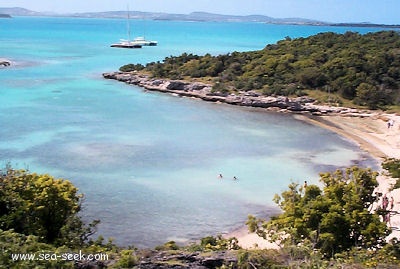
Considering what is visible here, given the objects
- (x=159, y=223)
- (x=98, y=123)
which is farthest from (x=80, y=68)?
(x=159, y=223)

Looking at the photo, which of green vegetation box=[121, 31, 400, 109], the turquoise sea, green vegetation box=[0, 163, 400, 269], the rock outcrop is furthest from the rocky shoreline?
the rock outcrop

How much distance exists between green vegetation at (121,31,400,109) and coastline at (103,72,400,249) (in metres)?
1.72

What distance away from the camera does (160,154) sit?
27922mm

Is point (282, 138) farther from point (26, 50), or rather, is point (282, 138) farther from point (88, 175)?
point (26, 50)

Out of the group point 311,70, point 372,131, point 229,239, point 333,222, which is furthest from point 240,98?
point 229,239

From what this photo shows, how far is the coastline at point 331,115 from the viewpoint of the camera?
99.2 feet

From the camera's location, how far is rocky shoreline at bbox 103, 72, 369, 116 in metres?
41.4

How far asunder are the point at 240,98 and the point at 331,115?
8.47 metres

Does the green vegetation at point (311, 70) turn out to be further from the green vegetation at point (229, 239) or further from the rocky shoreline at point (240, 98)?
the green vegetation at point (229, 239)

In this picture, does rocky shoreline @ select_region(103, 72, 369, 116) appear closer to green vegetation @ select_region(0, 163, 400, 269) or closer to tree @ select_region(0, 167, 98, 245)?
green vegetation @ select_region(0, 163, 400, 269)

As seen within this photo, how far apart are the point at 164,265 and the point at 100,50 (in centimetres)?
8578

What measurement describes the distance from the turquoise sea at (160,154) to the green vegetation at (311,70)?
19.8 feet

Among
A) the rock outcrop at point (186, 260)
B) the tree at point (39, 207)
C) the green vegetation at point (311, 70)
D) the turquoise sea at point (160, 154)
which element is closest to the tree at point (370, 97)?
the green vegetation at point (311, 70)

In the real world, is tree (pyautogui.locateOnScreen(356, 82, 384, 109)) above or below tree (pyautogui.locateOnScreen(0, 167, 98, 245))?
below
